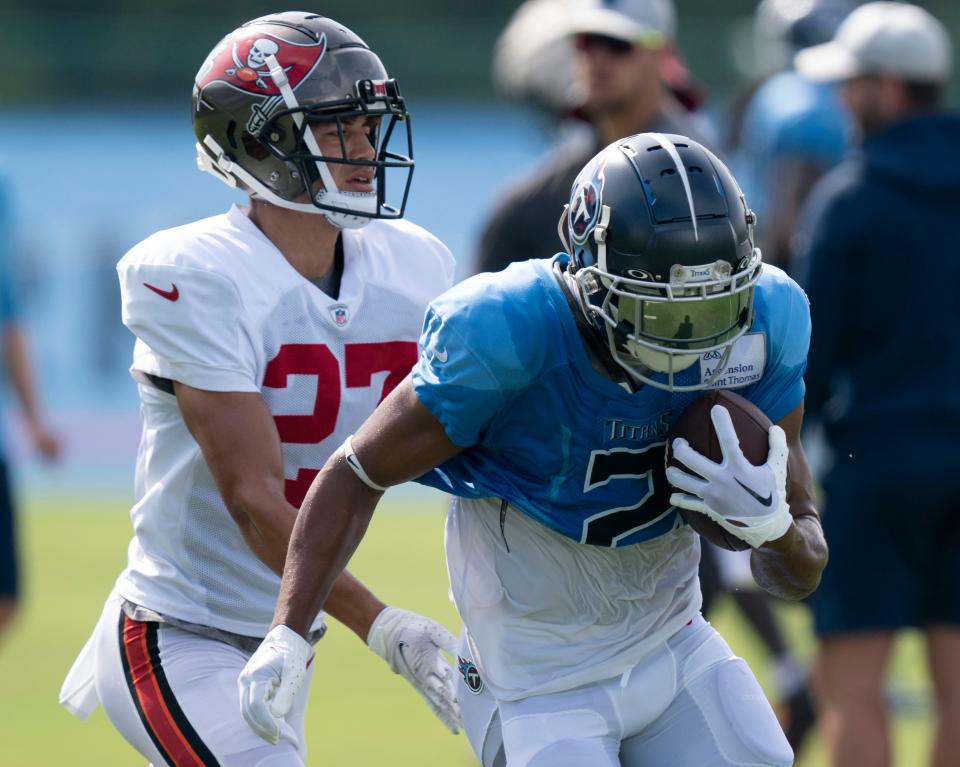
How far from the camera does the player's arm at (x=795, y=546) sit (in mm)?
2980

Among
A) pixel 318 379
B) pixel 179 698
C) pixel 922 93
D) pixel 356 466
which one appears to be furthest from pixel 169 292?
pixel 922 93

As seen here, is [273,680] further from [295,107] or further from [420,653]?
[295,107]

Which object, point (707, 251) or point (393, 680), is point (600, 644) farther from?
point (393, 680)

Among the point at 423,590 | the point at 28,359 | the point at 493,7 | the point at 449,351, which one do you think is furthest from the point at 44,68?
the point at 449,351

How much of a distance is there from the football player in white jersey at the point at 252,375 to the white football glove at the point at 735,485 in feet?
2.31

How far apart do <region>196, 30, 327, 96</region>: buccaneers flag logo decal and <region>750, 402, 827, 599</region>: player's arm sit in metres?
1.21

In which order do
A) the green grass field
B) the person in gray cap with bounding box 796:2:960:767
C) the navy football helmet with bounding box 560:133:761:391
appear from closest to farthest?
the navy football helmet with bounding box 560:133:761:391, the person in gray cap with bounding box 796:2:960:767, the green grass field

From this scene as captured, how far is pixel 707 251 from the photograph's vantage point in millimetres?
2791

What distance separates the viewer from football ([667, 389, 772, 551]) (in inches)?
112

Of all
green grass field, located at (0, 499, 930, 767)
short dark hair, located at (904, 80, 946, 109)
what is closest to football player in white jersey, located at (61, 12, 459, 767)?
short dark hair, located at (904, 80, 946, 109)

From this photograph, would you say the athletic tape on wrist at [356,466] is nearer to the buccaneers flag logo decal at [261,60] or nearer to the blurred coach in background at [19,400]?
the buccaneers flag logo decal at [261,60]

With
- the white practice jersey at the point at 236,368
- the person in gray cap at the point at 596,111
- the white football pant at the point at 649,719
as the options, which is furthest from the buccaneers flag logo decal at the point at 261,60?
the person in gray cap at the point at 596,111

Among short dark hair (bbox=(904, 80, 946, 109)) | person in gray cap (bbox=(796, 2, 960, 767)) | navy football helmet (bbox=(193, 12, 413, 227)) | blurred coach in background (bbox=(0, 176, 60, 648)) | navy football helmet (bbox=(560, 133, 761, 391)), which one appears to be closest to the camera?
navy football helmet (bbox=(560, 133, 761, 391))

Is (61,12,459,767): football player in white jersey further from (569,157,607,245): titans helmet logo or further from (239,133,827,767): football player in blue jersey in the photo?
(569,157,607,245): titans helmet logo
